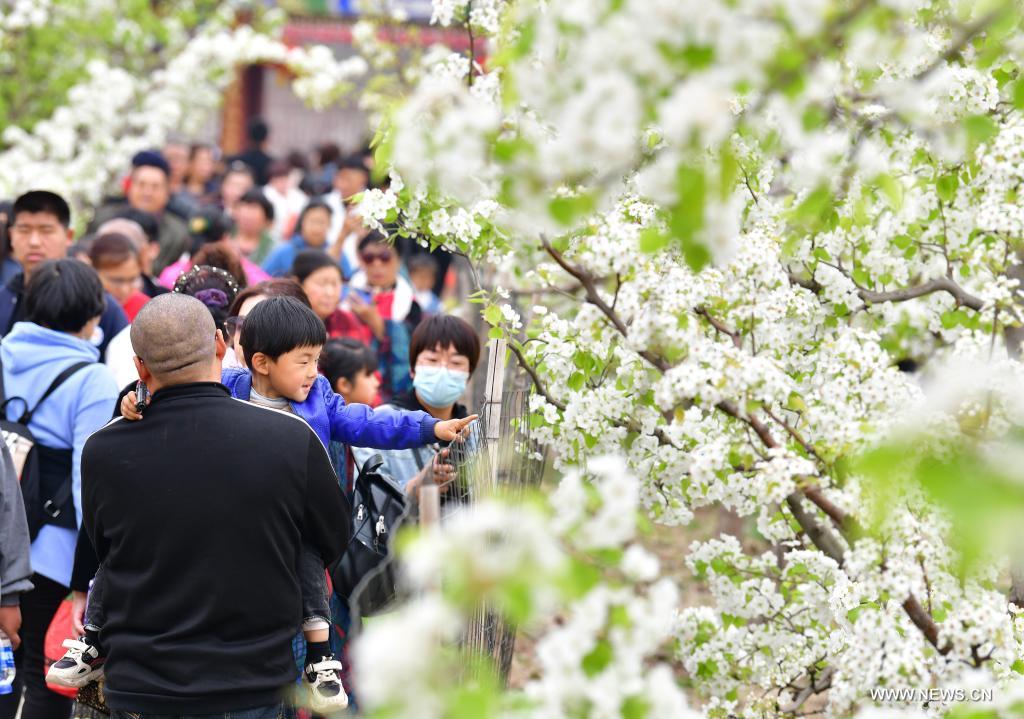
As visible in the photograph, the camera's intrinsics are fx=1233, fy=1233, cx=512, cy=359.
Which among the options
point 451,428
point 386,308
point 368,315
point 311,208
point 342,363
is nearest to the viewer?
point 451,428

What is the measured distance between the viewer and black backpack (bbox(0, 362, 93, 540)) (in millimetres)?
4309

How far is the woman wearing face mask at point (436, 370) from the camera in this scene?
4.58 meters

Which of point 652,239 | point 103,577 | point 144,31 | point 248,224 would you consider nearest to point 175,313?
point 103,577

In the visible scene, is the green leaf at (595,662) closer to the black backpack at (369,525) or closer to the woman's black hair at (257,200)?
the black backpack at (369,525)

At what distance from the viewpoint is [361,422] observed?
158 inches

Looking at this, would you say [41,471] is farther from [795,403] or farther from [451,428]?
[795,403]

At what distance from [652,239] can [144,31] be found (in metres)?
11.9

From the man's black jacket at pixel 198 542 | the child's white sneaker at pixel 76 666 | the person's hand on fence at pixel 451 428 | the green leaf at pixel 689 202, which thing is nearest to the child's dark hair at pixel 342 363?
the person's hand on fence at pixel 451 428

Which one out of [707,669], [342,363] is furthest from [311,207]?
[707,669]

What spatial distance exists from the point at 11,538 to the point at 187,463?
118 centimetres

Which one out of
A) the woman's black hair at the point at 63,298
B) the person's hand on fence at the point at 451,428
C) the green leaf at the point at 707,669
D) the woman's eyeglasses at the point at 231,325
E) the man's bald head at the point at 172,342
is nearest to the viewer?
the man's bald head at the point at 172,342

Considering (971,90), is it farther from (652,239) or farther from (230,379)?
(230,379)

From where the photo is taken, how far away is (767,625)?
4.33 metres

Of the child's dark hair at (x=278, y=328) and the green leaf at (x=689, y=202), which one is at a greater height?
the green leaf at (x=689, y=202)
